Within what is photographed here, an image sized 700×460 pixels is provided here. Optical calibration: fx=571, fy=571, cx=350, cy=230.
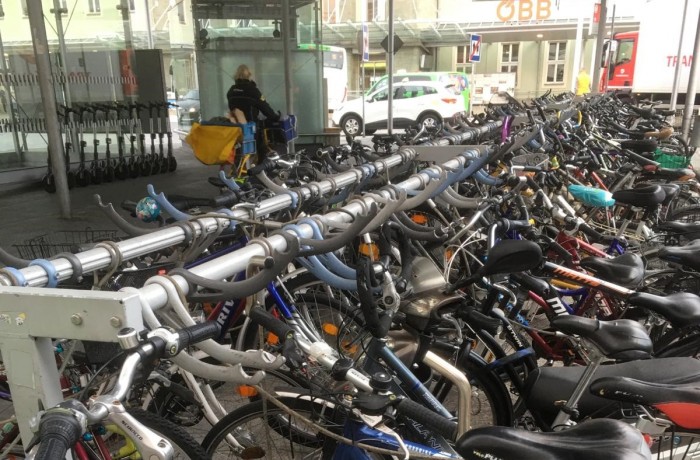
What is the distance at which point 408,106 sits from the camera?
18922mm

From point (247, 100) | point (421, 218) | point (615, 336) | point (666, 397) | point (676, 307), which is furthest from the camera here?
point (247, 100)

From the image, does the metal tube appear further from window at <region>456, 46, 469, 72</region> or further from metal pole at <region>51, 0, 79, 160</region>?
window at <region>456, 46, 469, 72</region>

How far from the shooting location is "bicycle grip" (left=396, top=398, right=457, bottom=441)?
1475mm

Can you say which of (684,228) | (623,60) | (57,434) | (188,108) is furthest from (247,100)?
(623,60)

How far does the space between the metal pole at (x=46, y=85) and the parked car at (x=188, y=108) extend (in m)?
8.87

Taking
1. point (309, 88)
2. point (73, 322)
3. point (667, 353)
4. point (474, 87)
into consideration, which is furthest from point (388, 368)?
point (474, 87)

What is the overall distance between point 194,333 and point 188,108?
16215 mm

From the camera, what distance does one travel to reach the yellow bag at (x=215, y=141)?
6055 millimetres

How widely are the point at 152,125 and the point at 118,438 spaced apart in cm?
943

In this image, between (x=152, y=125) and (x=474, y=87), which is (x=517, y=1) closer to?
(x=474, y=87)

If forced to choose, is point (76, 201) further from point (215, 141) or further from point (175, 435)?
point (175, 435)

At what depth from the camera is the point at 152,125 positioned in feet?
34.3

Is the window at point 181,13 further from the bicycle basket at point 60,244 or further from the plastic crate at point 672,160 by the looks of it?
the bicycle basket at point 60,244

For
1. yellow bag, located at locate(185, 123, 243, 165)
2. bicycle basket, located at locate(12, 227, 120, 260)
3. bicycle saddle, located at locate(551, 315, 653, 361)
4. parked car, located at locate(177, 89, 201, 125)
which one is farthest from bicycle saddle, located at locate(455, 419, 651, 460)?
parked car, located at locate(177, 89, 201, 125)
